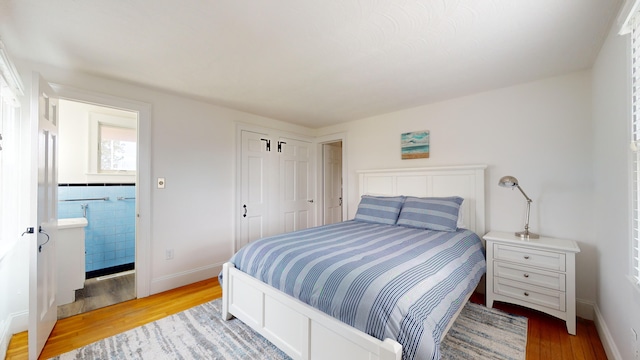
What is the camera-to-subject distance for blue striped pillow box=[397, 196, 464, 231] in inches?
102

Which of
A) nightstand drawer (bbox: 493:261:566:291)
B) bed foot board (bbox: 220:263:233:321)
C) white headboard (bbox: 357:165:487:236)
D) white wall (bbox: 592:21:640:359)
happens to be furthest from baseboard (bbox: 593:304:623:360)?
bed foot board (bbox: 220:263:233:321)

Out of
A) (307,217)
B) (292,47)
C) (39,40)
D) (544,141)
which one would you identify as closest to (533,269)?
(544,141)

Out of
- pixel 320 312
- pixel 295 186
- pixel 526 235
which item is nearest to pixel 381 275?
pixel 320 312

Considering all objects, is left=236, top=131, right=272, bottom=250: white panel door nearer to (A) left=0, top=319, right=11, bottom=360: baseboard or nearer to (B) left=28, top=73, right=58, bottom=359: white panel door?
(B) left=28, top=73, right=58, bottom=359: white panel door

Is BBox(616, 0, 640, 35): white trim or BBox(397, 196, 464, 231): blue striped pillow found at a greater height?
BBox(616, 0, 640, 35): white trim

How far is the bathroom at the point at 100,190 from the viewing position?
309 cm

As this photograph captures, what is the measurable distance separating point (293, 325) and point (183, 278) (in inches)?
79.2

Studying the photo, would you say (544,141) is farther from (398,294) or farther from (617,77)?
(398,294)

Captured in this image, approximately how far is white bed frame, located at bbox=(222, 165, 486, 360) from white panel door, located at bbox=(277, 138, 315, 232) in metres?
1.80

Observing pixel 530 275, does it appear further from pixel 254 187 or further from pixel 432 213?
pixel 254 187

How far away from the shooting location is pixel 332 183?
193 inches

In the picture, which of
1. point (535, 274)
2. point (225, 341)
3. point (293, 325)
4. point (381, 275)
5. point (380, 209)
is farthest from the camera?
point (380, 209)

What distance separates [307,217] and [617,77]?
385cm

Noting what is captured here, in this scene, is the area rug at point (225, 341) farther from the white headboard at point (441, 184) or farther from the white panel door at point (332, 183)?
the white panel door at point (332, 183)
